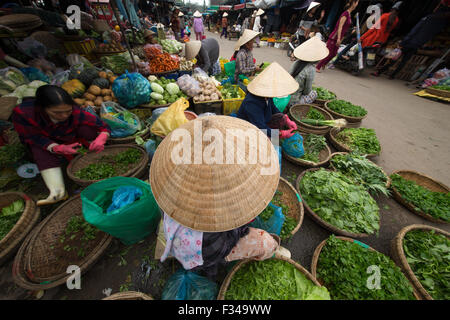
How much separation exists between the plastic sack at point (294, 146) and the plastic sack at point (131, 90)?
305cm

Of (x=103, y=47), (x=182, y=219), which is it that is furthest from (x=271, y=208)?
(x=103, y=47)

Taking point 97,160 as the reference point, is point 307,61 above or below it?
above

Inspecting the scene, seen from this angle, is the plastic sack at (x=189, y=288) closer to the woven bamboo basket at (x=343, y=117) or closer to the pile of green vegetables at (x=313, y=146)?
the pile of green vegetables at (x=313, y=146)

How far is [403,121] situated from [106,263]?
282 inches

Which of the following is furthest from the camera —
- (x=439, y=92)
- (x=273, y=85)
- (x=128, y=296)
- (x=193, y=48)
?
(x=439, y=92)

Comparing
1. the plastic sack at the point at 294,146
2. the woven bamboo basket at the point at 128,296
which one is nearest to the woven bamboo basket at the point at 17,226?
the woven bamboo basket at the point at 128,296

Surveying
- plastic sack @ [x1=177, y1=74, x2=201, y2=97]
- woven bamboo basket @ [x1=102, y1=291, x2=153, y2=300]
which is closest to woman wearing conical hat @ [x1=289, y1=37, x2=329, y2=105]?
plastic sack @ [x1=177, y1=74, x2=201, y2=97]

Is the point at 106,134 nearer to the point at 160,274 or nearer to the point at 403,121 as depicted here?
the point at 160,274

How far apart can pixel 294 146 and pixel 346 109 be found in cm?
222

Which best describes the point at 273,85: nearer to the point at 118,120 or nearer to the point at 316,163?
the point at 316,163

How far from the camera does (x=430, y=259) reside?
1.71 metres

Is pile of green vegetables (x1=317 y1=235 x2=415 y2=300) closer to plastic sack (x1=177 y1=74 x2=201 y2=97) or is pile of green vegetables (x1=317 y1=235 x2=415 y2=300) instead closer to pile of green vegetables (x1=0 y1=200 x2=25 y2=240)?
pile of green vegetables (x1=0 y1=200 x2=25 y2=240)

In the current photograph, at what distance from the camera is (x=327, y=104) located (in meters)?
4.18

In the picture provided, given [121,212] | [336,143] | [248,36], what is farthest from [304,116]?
[121,212]
